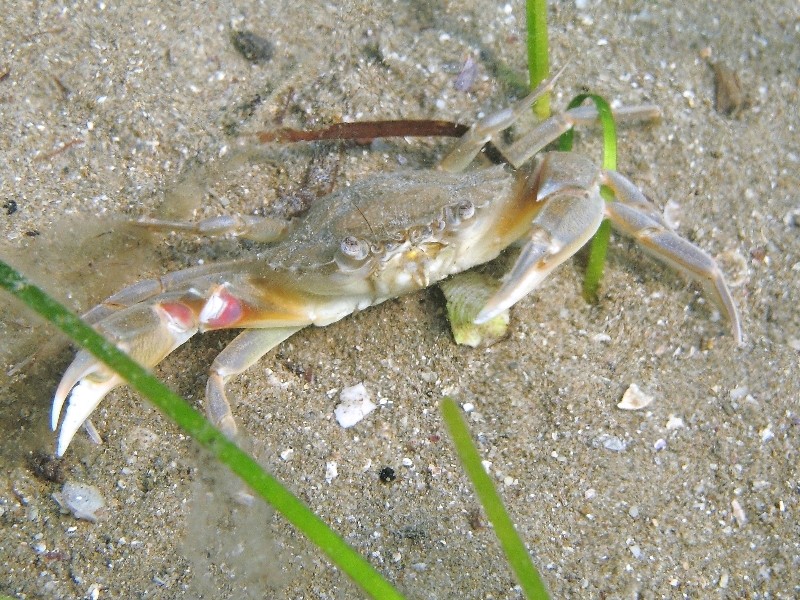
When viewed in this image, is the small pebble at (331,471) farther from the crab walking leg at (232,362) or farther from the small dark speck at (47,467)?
the small dark speck at (47,467)

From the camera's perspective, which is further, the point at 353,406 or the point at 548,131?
the point at 548,131

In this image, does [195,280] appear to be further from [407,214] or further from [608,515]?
[608,515]

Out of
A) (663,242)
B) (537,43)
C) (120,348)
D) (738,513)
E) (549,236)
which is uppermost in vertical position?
(537,43)

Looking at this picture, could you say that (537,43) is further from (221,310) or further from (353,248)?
(221,310)

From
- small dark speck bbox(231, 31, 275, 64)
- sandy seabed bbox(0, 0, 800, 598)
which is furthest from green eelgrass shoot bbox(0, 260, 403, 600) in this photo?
small dark speck bbox(231, 31, 275, 64)

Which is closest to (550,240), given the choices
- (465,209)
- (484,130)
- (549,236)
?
(549,236)

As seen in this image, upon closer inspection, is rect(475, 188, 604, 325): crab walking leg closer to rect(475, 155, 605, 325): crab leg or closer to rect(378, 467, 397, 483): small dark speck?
rect(475, 155, 605, 325): crab leg

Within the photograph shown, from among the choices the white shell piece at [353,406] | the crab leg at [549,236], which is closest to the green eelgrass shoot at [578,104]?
the crab leg at [549,236]
